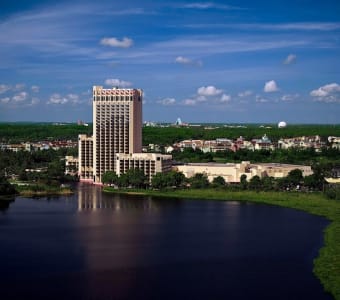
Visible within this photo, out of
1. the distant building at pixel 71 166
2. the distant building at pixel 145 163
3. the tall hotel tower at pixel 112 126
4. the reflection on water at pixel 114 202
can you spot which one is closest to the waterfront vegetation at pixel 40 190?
the reflection on water at pixel 114 202

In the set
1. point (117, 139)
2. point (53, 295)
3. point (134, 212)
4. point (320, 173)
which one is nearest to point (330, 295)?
point (53, 295)

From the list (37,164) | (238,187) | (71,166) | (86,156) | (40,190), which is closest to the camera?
(40,190)

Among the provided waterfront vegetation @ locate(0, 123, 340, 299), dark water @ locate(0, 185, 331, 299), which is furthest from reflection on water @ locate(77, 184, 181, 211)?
waterfront vegetation @ locate(0, 123, 340, 299)

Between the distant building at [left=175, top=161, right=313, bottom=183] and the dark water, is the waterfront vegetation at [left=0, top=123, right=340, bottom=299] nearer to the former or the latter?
the dark water

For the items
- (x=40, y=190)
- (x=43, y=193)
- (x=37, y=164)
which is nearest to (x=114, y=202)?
(x=43, y=193)

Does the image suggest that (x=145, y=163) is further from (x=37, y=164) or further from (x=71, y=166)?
(x=37, y=164)

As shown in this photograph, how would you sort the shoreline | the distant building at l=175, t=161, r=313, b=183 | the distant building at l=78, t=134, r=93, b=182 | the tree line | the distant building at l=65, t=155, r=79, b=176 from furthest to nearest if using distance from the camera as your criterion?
the distant building at l=65, t=155, r=79, b=176
the distant building at l=78, t=134, r=93, b=182
the distant building at l=175, t=161, r=313, b=183
the tree line
the shoreline

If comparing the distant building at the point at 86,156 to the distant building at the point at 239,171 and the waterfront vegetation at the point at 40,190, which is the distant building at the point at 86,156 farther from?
the waterfront vegetation at the point at 40,190
